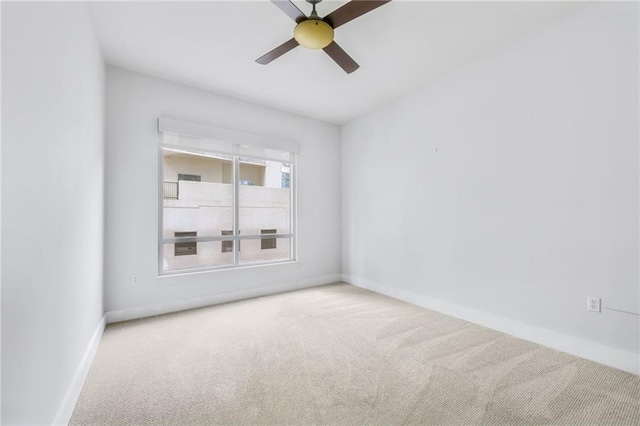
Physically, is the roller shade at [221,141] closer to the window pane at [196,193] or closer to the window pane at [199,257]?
the window pane at [196,193]

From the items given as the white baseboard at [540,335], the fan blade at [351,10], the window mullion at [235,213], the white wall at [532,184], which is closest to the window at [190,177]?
the window mullion at [235,213]

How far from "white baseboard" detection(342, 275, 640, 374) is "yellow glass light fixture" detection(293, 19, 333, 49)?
9.55ft

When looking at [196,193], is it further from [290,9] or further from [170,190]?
[290,9]

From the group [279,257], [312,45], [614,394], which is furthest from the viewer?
[279,257]

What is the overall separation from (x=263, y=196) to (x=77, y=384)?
9.29 feet

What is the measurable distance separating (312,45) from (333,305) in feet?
9.11

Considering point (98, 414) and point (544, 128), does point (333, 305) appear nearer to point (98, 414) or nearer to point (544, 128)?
point (98, 414)

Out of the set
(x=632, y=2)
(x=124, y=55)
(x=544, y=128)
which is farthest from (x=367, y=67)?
(x=124, y=55)

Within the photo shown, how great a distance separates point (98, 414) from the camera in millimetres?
1642

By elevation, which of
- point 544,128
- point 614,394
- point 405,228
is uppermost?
point 544,128

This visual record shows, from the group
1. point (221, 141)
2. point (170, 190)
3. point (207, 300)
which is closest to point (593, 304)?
point (207, 300)

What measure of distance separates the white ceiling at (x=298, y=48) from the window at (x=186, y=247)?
5.95 feet

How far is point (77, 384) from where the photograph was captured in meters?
1.82

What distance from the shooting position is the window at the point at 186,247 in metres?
3.53
